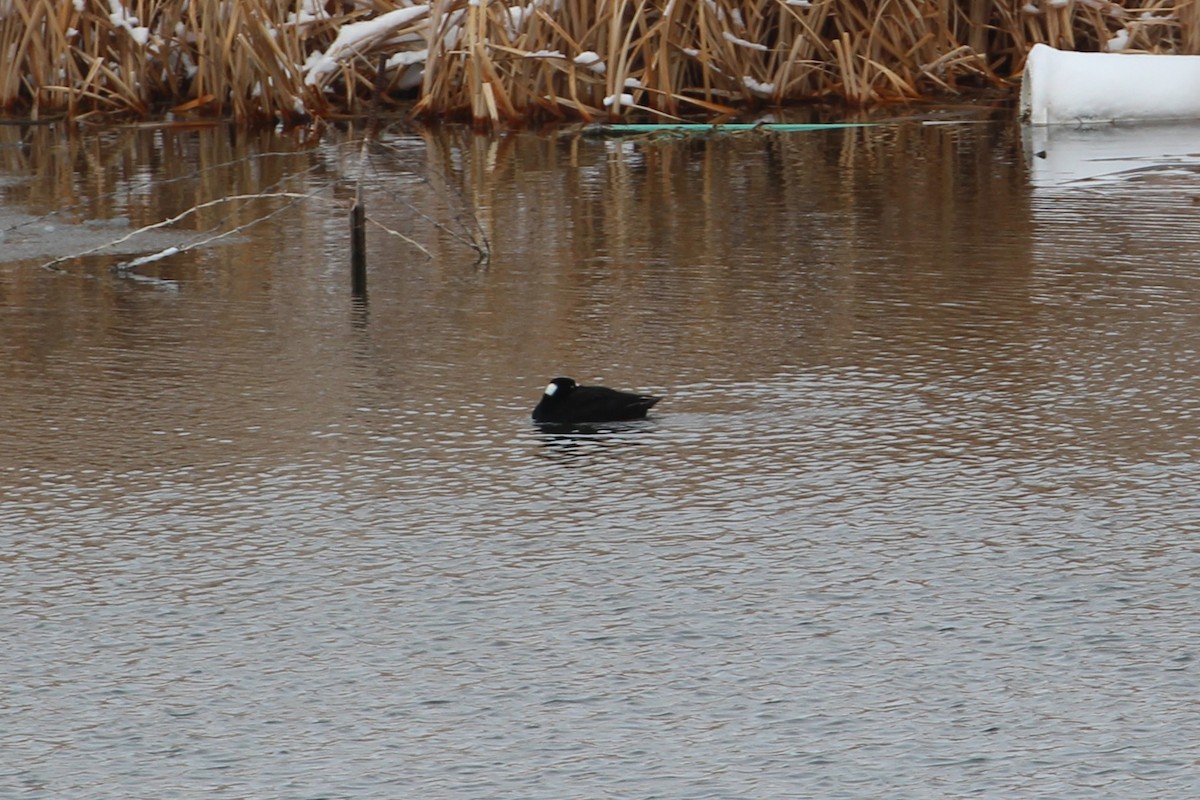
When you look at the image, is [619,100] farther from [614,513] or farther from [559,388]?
[614,513]

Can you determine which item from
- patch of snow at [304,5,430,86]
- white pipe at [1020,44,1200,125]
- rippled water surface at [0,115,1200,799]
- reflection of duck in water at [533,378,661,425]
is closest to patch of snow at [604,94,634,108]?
patch of snow at [304,5,430,86]

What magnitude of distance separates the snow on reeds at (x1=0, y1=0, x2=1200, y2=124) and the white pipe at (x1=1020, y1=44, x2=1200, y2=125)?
0.97 m

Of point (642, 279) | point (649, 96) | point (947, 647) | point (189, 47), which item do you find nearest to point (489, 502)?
point (947, 647)

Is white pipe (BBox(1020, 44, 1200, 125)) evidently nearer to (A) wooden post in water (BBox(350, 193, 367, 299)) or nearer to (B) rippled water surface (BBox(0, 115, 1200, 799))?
(B) rippled water surface (BBox(0, 115, 1200, 799))

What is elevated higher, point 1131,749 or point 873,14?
point 873,14

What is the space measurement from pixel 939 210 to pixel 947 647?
258 inches

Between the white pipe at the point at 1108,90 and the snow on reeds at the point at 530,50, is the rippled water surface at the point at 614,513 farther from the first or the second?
the snow on reeds at the point at 530,50

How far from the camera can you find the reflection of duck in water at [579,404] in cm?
627

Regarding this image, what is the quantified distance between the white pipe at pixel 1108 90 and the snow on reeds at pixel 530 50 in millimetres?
968

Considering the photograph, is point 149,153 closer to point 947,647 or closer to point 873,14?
point 873,14

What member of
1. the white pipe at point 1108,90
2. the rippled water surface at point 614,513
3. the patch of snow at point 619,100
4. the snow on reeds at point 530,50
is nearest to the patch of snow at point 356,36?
the snow on reeds at point 530,50

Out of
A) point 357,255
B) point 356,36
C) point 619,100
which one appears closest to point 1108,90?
point 619,100

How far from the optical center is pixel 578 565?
16.3ft

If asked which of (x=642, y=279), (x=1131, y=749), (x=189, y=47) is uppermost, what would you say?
(x=189, y=47)
